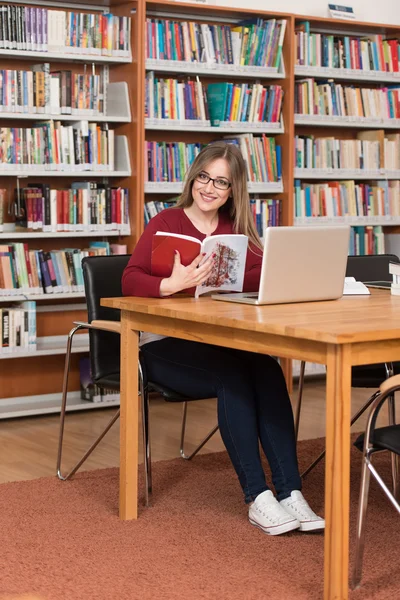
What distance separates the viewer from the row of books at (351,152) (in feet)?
17.7

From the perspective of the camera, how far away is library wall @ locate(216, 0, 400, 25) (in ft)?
17.7

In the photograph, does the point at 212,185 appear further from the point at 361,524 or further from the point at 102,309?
the point at 361,524

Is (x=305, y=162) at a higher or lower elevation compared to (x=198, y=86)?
lower

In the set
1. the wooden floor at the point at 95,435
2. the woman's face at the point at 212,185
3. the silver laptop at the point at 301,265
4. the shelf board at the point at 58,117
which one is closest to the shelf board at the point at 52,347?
the wooden floor at the point at 95,435

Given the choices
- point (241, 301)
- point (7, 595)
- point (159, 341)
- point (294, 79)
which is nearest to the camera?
point (7, 595)

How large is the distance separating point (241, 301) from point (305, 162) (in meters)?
2.84

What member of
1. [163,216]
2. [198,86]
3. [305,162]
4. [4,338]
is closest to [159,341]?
[163,216]

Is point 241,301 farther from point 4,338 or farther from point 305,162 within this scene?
point 305,162

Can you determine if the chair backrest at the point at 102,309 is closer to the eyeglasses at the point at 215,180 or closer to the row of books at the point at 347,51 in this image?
the eyeglasses at the point at 215,180

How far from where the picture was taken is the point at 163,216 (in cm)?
323

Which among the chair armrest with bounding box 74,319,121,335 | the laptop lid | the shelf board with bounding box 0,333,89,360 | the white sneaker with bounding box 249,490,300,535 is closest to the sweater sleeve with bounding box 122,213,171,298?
the chair armrest with bounding box 74,319,121,335

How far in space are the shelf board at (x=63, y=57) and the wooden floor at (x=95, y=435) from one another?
172 cm

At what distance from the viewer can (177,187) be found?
4.94 meters

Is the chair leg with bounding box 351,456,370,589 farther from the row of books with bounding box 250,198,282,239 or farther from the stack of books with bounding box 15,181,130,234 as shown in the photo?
the row of books with bounding box 250,198,282,239
